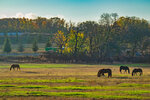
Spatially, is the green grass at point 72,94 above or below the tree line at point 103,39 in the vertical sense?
below

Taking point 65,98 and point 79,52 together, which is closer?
point 65,98

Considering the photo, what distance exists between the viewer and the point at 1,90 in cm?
2169

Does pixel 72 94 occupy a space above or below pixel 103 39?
below

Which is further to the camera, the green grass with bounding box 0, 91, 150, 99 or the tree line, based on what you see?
the tree line

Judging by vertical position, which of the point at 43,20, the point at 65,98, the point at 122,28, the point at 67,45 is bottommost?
the point at 65,98

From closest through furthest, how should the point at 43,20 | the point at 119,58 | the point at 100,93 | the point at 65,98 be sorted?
1. the point at 65,98
2. the point at 100,93
3. the point at 119,58
4. the point at 43,20

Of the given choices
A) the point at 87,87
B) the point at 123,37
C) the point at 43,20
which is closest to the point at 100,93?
the point at 87,87

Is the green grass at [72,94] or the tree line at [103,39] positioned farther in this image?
the tree line at [103,39]

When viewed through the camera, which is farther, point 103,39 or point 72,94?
point 103,39

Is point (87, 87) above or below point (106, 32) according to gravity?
below

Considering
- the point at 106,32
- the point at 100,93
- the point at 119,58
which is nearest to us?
the point at 100,93

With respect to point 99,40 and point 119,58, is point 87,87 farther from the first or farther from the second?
point 99,40

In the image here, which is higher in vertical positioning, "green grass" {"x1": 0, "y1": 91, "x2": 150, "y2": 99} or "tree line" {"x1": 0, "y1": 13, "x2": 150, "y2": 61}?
"tree line" {"x1": 0, "y1": 13, "x2": 150, "y2": 61}

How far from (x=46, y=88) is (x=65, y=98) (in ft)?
14.0
